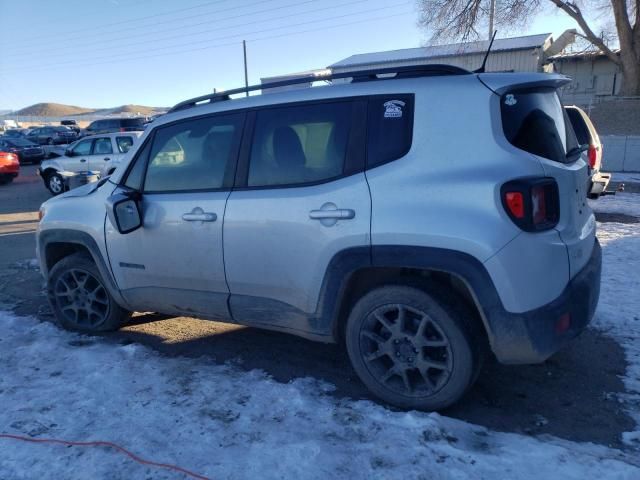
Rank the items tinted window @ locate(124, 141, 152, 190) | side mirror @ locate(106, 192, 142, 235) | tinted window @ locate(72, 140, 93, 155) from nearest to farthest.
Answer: side mirror @ locate(106, 192, 142, 235), tinted window @ locate(124, 141, 152, 190), tinted window @ locate(72, 140, 93, 155)

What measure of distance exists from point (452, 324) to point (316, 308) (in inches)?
33.3

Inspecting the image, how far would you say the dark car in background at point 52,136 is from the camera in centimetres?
3612

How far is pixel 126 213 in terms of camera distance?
12.7 feet

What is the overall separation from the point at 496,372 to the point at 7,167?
757 inches

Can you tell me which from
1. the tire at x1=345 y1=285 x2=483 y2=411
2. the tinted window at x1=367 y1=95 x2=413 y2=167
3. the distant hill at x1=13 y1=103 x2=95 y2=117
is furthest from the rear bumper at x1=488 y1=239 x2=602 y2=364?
the distant hill at x1=13 y1=103 x2=95 y2=117

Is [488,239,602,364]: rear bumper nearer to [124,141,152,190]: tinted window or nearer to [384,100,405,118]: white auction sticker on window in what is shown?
[384,100,405,118]: white auction sticker on window

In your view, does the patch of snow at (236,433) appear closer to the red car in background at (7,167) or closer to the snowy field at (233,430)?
the snowy field at (233,430)

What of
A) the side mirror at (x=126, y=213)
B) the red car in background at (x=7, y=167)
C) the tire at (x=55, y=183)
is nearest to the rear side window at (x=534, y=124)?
the side mirror at (x=126, y=213)

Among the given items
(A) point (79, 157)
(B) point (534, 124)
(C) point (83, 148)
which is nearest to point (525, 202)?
(B) point (534, 124)

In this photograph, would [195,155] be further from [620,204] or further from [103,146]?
[103,146]

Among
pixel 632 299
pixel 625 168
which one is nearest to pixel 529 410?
pixel 632 299

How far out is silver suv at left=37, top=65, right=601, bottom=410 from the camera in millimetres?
2697

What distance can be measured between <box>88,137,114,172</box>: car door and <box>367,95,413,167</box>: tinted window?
1313 centimetres

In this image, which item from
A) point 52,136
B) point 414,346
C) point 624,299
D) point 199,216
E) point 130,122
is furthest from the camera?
point 52,136
